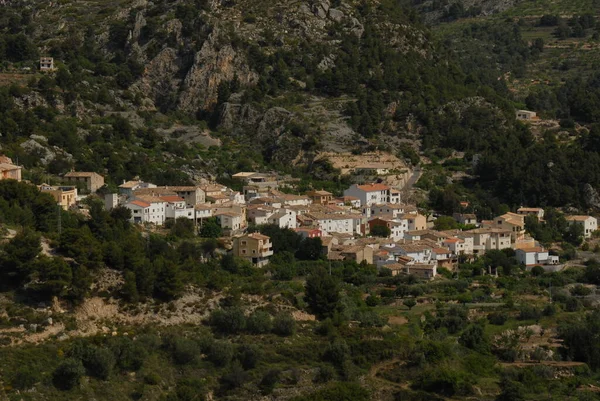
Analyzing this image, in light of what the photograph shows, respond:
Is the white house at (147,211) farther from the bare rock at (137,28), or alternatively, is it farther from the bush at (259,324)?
the bare rock at (137,28)

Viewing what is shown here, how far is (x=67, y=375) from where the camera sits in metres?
47.3

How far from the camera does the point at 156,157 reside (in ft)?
273

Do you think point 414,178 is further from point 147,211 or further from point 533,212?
point 147,211

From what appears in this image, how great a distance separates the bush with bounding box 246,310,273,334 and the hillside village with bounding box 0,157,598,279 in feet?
35.1

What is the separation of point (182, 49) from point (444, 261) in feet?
110

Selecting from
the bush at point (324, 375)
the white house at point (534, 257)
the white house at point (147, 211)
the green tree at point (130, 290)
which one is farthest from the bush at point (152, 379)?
the white house at point (534, 257)

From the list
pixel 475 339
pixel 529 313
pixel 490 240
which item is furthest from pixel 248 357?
pixel 490 240

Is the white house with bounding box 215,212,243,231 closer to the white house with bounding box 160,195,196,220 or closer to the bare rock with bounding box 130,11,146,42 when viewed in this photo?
the white house with bounding box 160,195,196,220

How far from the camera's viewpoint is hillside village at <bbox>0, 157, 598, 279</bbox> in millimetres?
67688

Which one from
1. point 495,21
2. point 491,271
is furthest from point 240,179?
point 495,21

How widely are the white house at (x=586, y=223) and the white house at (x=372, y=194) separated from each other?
9.45 metres

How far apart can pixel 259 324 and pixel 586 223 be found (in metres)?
29.1

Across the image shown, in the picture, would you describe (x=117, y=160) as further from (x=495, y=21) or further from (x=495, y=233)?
(x=495, y=21)

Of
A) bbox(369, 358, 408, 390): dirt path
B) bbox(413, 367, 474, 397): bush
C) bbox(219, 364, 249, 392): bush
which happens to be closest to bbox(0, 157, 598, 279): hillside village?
bbox(369, 358, 408, 390): dirt path
